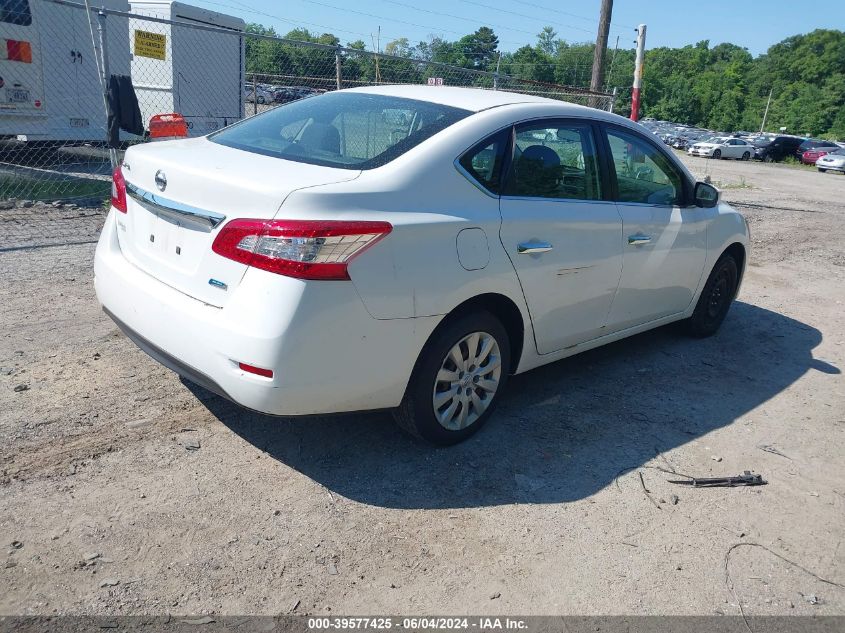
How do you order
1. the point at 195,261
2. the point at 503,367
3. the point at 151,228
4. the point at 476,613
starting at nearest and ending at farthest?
the point at 476,613
the point at 195,261
the point at 151,228
the point at 503,367

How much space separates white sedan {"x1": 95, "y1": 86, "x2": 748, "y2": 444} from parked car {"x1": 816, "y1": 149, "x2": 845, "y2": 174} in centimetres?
3824

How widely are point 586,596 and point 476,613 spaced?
458 millimetres

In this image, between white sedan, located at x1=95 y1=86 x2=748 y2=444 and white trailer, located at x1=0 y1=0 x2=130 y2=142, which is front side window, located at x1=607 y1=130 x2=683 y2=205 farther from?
white trailer, located at x1=0 y1=0 x2=130 y2=142

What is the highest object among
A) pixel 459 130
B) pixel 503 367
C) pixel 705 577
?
pixel 459 130

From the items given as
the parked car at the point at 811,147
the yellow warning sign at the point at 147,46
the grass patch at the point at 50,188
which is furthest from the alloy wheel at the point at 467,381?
the parked car at the point at 811,147

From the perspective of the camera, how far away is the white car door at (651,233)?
4531 mm

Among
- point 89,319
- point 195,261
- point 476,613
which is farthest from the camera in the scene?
point 89,319

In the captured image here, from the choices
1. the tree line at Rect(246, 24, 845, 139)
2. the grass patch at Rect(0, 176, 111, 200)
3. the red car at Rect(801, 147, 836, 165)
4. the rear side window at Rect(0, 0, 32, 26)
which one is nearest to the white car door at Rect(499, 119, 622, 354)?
the grass patch at Rect(0, 176, 111, 200)

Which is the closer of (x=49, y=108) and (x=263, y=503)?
(x=263, y=503)

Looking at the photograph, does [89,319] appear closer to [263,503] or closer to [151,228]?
[151,228]

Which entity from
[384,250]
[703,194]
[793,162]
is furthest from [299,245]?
[793,162]

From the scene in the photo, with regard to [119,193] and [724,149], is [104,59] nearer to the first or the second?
[119,193]

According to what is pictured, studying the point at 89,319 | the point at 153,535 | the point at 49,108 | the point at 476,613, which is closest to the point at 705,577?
the point at 476,613

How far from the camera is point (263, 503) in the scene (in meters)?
3.17
